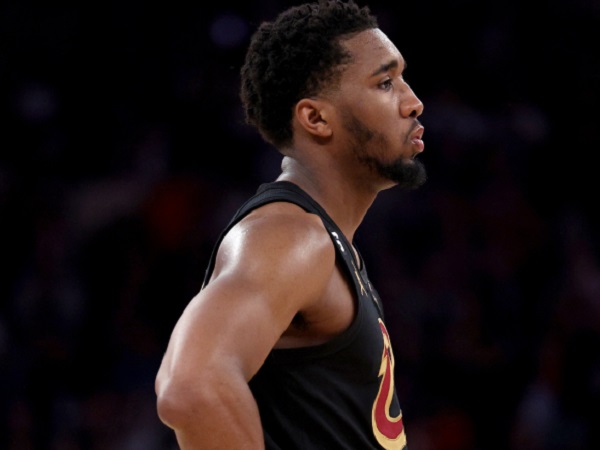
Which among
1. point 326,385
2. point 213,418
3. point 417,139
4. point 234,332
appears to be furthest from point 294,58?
point 213,418

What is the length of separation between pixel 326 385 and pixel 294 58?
3.06ft

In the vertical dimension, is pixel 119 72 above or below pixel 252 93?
below

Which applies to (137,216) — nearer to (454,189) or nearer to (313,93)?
(454,189)

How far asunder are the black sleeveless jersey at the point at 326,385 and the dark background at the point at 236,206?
110 inches

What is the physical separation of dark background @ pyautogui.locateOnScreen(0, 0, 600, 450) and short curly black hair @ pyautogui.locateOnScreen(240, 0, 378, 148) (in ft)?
8.73

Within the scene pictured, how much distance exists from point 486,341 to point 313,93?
3131mm

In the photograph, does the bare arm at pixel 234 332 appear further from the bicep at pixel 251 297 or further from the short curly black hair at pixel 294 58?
the short curly black hair at pixel 294 58

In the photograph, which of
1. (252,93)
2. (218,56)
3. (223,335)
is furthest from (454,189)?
(223,335)

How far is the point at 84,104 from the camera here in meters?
5.93

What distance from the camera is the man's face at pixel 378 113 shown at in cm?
265

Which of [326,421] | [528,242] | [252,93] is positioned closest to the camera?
[326,421]

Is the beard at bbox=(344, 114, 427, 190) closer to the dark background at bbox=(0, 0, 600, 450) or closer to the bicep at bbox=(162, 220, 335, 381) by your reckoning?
the bicep at bbox=(162, 220, 335, 381)

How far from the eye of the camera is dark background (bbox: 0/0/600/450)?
5.21 meters

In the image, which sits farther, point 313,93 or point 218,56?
point 218,56
